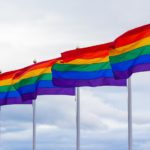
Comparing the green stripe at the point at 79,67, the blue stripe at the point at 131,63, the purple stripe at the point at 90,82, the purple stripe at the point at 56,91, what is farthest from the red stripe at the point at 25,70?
the blue stripe at the point at 131,63

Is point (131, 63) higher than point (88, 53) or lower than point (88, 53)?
lower

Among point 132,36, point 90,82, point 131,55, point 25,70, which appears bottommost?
point 90,82

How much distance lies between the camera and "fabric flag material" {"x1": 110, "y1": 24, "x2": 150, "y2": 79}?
26453 millimetres

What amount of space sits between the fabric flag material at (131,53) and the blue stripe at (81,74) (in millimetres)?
2296

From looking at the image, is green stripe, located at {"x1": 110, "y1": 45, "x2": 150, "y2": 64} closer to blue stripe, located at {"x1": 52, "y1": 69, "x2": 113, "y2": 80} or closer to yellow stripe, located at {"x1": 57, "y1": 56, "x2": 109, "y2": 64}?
yellow stripe, located at {"x1": 57, "y1": 56, "x2": 109, "y2": 64}

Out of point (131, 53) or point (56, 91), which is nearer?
point (131, 53)

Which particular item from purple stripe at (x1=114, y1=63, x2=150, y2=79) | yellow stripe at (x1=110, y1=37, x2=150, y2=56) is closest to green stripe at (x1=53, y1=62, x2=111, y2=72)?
yellow stripe at (x1=110, y1=37, x2=150, y2=56)

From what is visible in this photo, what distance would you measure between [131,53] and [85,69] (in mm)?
3885

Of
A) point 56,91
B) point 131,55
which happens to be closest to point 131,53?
point 131,55

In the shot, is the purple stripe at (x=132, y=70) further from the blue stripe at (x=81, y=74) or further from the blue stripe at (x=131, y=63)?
the blue stripe at (x=81, y=74)

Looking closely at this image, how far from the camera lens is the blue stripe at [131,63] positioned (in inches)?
1040

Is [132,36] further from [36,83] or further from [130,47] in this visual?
[36,83]

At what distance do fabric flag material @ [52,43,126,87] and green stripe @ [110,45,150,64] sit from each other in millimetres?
2315

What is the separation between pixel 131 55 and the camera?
26766 mm
